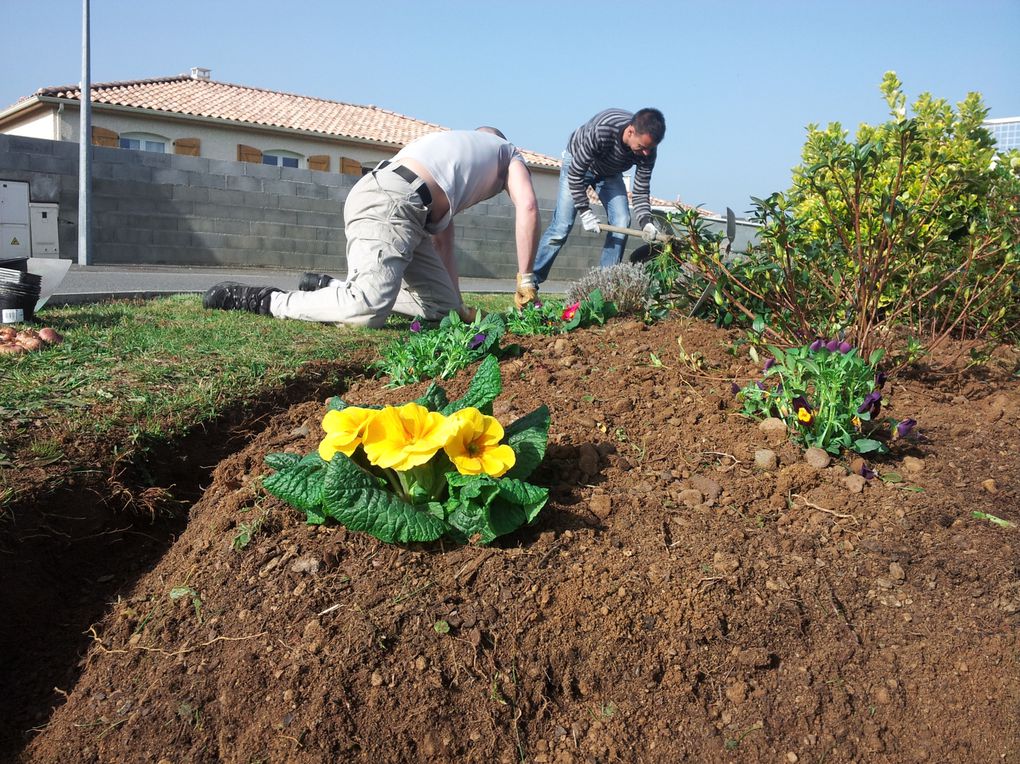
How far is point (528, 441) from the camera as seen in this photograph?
2145 mm

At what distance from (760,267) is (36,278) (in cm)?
399

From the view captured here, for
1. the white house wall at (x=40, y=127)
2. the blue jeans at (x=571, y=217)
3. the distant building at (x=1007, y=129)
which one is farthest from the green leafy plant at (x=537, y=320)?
the white house wall at (x=40, y=127)

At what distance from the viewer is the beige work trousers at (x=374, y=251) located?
4691 millimetres

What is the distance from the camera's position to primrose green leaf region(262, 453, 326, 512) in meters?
2.00

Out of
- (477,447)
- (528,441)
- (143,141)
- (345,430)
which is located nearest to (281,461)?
(345,430)

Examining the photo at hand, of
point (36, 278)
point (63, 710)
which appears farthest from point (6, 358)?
point (63, 710)

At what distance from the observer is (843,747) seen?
162 cm

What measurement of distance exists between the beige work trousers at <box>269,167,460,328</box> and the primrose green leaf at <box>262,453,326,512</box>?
2832 millimetres

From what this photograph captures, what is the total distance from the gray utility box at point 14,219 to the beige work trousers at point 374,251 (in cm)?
951

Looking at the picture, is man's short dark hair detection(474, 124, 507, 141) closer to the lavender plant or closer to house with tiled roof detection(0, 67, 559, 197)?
the lavender plant

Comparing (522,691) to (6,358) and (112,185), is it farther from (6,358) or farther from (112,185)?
(112,185)

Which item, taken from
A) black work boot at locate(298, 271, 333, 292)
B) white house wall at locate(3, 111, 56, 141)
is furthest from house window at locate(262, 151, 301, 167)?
black work boot at locate(298, 271, 333, 292)

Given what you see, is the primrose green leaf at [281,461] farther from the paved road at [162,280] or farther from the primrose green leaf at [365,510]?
the paved road at [162,280]

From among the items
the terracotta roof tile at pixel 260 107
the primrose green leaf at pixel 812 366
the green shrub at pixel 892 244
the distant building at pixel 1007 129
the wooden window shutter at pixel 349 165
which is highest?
the terracotta roof tile at pixel 260 107
